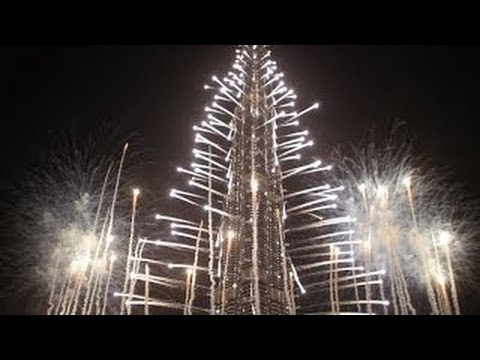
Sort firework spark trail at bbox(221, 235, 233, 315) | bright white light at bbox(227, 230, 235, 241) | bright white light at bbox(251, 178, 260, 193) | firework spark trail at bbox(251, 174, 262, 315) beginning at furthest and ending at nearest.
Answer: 1. bright white light at bbox(227, 230, 235, 241)
2. bright white light at bbox(251, 178, 260, 193)
3. firework spark trail at bbox(221, 235, 233, 315)
4. firework spark trail at bbox(251, 174, 262, 315)

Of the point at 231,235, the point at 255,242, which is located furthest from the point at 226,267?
the point at 255,242

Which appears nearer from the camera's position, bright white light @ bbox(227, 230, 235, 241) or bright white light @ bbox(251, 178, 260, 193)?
bright white light @ bbox(251, 178, 260, 193)

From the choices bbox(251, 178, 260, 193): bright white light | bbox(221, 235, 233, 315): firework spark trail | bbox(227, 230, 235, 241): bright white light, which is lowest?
bbox(221, 235, 233, 315): firework spark trail

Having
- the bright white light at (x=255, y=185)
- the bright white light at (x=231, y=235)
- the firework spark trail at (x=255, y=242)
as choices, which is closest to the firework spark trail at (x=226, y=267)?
the bright white light at (x=231, y=235)

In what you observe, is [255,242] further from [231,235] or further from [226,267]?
[231,235]

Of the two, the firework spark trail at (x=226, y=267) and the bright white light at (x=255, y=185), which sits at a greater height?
the bright white light at (x=255, y=185)

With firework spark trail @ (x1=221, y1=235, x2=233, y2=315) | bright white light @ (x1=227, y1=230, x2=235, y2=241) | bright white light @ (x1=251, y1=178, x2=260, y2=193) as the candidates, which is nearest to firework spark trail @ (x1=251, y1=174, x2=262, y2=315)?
bright white light @ (x1=251, y1=178, x2=260, y2=193)

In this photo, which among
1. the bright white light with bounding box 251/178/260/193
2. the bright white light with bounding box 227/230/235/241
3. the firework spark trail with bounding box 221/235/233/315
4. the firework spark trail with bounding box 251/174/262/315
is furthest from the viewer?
the bright white light with bounding box 227/230/235/241

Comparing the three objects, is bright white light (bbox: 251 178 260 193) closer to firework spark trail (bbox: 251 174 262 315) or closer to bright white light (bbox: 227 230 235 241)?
firework spark trail (bbox: 251 174 262 315)

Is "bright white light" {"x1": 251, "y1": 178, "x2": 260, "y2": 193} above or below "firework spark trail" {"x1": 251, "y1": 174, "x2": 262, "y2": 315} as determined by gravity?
above

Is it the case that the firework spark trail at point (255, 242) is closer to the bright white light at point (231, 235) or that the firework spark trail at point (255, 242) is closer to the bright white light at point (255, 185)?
the bright white light at point (255, 185)

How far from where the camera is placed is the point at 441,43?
556 centimetres
